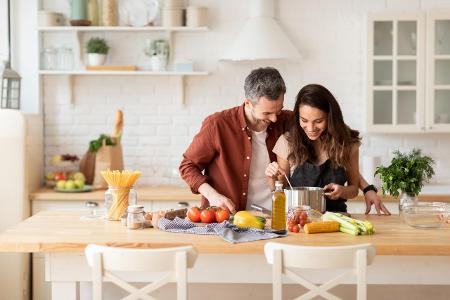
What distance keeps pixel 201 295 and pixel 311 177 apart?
0.81m

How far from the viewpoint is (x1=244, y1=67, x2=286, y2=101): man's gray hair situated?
12.6ft

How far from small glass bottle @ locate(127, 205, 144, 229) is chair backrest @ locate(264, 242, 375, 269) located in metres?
0.84

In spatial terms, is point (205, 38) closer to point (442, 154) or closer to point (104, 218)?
point (442, 154)

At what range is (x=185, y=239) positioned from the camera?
11.1 ft

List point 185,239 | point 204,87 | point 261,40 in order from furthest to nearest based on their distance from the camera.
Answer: point 204,87
point 261,40
point 185,239

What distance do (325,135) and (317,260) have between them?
3.61 feet

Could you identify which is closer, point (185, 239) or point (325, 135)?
point (185, 239)

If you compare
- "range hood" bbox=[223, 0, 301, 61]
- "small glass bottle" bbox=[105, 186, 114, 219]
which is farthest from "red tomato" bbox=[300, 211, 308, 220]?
"range hood" bbox=[223, 0, 301, 61]

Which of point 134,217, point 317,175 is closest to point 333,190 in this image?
point 317,175

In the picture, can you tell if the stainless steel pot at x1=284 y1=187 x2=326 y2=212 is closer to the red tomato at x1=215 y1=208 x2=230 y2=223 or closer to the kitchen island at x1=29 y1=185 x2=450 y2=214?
the red tomato at x1=215 y1=208 x2=230 y2=223

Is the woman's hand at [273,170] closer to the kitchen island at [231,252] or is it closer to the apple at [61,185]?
the kitchen island at [231,252]

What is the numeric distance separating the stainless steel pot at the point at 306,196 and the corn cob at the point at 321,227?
0.19m

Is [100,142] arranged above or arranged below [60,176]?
above

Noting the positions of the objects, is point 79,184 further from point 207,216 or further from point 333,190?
point 333,190
